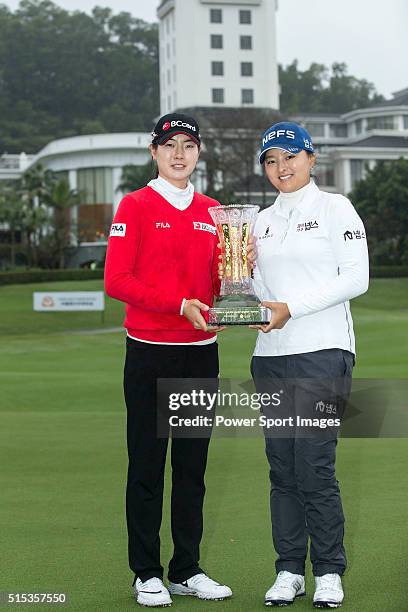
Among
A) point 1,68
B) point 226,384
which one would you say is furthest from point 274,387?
point 1,68

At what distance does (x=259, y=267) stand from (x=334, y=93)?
649 feet

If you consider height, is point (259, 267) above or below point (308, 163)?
below

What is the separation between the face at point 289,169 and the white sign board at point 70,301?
37725 millimetres

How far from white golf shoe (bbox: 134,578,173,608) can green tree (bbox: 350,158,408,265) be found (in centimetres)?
7718

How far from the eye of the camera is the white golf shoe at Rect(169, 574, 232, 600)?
5.61 metres

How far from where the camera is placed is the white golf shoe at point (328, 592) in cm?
532

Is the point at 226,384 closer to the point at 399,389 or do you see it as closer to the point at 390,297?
the point at 399,389

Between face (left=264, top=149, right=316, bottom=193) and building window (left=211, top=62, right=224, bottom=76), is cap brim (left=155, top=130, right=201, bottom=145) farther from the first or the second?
building window (left=211, top=62, right=224, bottom=76)

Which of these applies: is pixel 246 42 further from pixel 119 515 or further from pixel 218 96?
pixel 119 515

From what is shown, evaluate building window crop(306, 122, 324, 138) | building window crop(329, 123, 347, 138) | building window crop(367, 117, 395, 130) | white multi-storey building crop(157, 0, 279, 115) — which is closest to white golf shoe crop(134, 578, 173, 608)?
white multi-storey building crop(157, 0, 279, 115)

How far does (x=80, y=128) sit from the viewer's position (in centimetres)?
16775

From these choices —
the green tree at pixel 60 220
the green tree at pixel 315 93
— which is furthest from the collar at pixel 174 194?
the green tree at pixel 315 93

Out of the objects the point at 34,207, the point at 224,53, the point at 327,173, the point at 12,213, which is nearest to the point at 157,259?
the point at 12,213

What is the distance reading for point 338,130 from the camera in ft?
518
